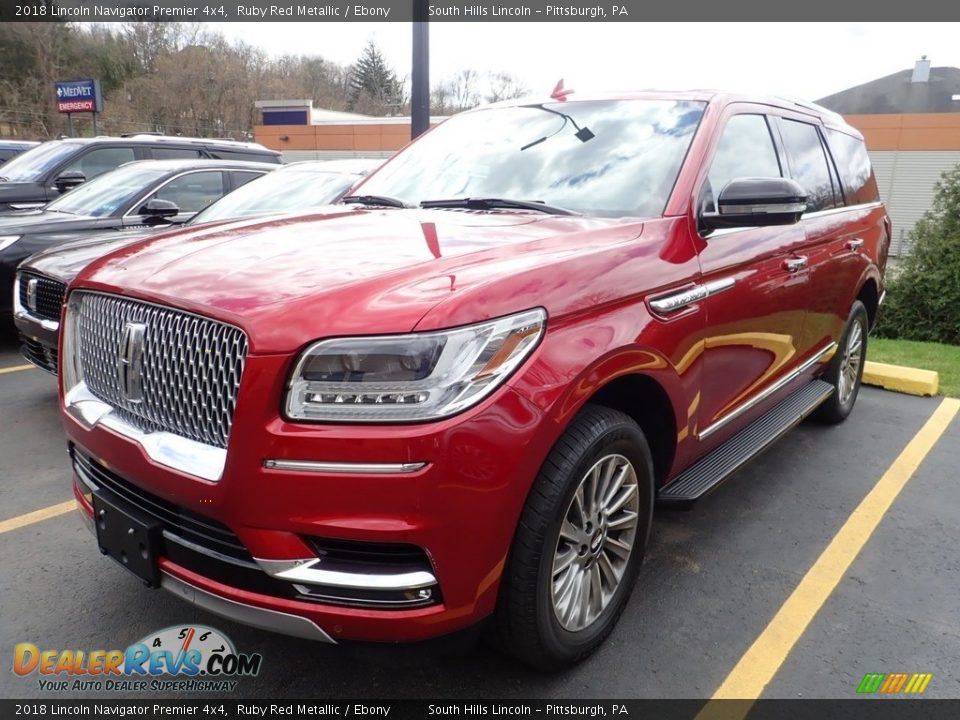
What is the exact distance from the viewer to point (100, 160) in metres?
9.02

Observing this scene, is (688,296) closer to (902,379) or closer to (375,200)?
(375,200)

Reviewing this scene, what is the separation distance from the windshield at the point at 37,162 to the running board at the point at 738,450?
8.41 metres

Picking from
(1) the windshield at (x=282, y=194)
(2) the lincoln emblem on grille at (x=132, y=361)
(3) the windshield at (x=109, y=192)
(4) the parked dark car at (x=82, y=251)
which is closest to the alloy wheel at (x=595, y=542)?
(2) the lincoln emblem on grille at (x=132, y=361)

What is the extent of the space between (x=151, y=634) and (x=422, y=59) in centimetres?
762

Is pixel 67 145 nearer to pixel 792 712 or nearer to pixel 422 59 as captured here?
pixel 422 59

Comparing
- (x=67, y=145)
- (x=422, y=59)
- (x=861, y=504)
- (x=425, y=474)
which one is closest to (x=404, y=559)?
(x=425, y=474)

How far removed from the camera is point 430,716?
2320mm

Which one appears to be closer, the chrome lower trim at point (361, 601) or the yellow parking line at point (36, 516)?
the chrome lower trim at point (361, 601)

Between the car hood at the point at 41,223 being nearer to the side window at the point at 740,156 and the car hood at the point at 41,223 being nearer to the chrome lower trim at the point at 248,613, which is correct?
the chrome lower trim at the point at 248,613

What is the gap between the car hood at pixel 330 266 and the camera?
1.92 meters

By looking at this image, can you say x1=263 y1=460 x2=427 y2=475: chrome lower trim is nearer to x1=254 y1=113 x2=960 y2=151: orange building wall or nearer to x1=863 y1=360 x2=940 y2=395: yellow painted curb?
x1=863 y1=360 x2=940 y2=395: yellow painted curb

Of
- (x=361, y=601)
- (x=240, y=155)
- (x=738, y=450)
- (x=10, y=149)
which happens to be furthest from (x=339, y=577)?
(x=10, y=149)

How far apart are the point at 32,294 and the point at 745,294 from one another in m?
4.31

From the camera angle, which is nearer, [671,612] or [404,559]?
[404,559]
